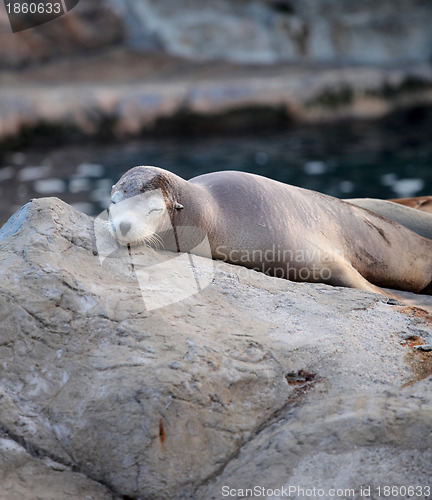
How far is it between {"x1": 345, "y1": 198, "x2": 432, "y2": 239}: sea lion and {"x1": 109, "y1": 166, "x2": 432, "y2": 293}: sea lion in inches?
8.6

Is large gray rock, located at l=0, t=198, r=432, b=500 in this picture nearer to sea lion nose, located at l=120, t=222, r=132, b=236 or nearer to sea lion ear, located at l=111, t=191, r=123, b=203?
sea lion nose, located at l=120, t=222, r=132, b=236

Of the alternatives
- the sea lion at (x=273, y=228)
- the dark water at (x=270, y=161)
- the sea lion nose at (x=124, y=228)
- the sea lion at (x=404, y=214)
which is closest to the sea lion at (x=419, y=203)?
the sea lion at (x=404, y=214)

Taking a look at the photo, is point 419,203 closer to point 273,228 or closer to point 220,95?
point 273,228

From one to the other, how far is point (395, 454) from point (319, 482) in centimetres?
26

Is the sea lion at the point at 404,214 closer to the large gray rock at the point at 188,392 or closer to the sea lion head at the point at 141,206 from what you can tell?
the sea lion head at the point at 141,206

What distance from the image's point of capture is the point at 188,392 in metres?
2.37

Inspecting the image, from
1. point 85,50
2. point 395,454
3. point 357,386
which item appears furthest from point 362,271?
point 85,50

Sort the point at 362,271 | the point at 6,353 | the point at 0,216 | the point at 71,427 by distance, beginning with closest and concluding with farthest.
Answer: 1. the point at 71,427
2. the point at 6,353
3. the point at 362,271
4. the point at 0,216

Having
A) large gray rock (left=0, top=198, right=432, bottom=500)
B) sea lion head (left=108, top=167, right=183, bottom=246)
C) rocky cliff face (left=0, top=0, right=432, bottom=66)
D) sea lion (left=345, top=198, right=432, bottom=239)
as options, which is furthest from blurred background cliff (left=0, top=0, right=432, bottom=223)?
large gray rock (left=0, top=198, right=432, bottom=500)

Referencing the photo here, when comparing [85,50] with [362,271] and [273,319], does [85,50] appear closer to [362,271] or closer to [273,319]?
[362,271]

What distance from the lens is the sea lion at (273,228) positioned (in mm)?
3352

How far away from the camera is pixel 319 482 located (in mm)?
2201

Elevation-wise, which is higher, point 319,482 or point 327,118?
point 319,482

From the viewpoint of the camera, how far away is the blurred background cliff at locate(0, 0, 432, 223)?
399 inches
